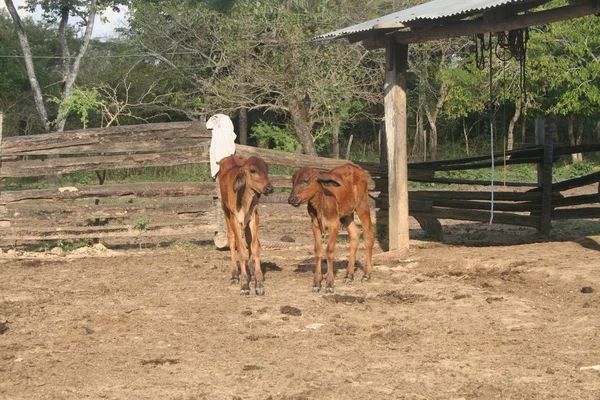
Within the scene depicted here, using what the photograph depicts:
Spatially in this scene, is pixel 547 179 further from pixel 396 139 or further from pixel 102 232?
pixel 102 232

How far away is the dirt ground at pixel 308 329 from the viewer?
582cm

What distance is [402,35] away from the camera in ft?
37.0

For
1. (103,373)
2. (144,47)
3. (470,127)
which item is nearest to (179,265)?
(103,373)

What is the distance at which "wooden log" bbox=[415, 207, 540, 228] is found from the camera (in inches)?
496

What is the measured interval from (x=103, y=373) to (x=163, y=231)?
6315 millimetres

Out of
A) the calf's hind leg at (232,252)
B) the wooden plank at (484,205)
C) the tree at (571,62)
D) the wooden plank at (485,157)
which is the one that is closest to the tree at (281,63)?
the tree at (571,62)

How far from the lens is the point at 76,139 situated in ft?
41.3

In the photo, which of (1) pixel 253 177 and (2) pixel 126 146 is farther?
(2) pixel 126 146

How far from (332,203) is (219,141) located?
11.2 feet

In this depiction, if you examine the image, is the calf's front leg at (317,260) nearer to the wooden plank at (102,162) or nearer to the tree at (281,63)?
the wooden plank at (102,162)

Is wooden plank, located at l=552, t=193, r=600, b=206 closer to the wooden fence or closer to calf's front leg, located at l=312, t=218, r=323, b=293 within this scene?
the wooden fence

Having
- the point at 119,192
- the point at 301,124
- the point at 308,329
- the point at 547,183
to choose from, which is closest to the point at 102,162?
the point at 119,192

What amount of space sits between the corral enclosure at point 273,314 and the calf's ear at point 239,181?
1235 mm

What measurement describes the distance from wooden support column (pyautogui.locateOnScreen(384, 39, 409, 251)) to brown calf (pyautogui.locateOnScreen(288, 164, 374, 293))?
1.78 m
